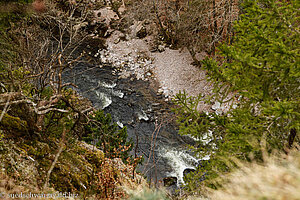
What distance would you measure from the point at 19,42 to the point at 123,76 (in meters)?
6.73

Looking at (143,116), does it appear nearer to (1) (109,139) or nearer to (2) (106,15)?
(1) (109,139)

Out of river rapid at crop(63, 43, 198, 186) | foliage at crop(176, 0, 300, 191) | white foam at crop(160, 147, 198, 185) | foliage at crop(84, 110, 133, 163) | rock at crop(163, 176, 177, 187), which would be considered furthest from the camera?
river rapid at crop(63, 43, 198, 186)

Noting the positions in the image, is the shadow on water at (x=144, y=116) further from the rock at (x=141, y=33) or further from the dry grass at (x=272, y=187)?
the dry grass at (x=272, y=187)

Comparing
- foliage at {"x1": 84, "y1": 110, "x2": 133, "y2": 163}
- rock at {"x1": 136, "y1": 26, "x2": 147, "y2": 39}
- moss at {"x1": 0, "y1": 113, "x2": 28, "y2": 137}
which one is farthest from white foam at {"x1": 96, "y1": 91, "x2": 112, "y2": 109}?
moss at {"x1": 0, "y1": 113, "x2": 28, "y2": 137}

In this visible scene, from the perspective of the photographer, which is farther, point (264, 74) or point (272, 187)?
point (264, 74)

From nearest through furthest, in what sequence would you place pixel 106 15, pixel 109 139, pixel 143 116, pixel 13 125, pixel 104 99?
pixel 13 125
pixel 109 139
pixel 143 116
pixel 104 99
pixel 106 15

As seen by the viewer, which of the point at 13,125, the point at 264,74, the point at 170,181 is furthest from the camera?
the point at 170,181

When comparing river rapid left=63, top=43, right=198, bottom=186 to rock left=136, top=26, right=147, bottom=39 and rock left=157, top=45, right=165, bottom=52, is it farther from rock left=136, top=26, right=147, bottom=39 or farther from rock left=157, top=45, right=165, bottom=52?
rock left=136, top=26, right=147, bottom=39

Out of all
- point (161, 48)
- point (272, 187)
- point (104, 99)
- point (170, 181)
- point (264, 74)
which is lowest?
point (272, 187)

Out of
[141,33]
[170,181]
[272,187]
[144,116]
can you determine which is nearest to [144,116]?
[144,116]

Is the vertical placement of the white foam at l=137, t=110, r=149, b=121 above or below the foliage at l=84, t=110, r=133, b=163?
above

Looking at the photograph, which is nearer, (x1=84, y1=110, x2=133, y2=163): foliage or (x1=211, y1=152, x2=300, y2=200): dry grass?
(x1=211, y1=152, x2=300, y2=200): dry grass

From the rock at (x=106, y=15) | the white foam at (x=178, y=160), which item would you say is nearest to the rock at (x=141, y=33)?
the rock at (x=106, y=15)

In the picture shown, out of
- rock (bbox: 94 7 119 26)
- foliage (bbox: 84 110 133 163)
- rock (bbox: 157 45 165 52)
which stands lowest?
foliage (bbox: 84 110 133 163)
